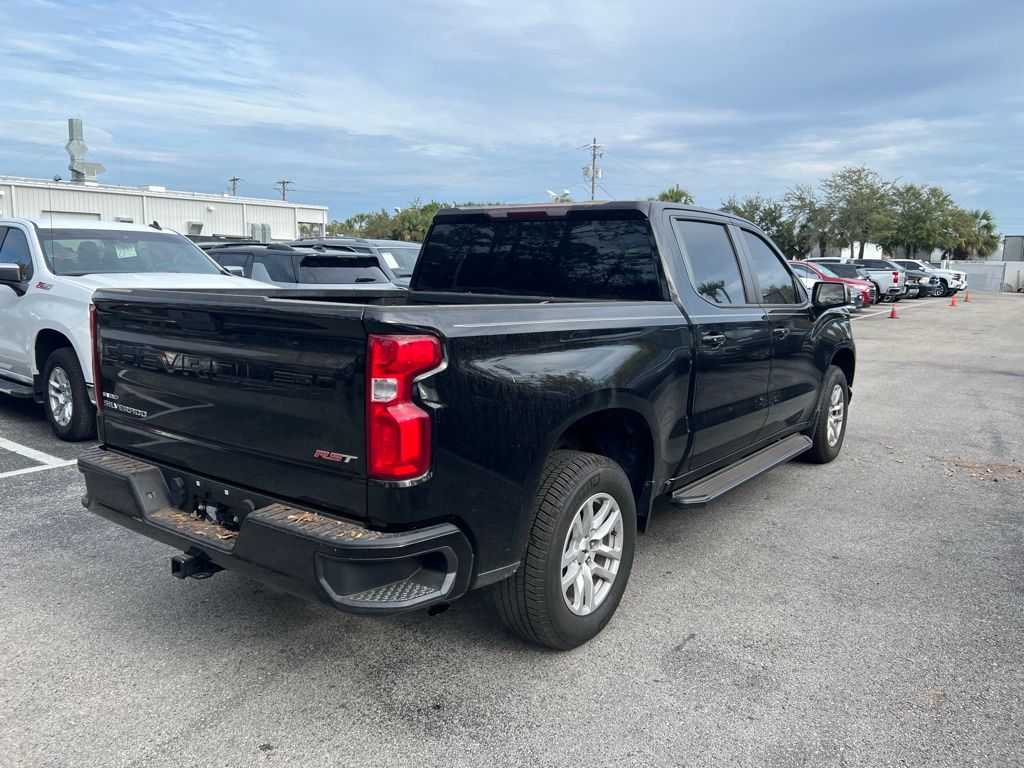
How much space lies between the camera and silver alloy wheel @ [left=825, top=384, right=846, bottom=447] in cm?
657

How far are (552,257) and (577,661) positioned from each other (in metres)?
2.15

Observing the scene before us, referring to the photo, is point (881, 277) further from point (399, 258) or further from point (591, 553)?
point (591, 553)

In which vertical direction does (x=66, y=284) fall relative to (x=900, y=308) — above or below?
above

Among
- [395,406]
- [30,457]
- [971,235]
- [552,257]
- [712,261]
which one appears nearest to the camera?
[395,406]

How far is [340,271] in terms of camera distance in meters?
10.5

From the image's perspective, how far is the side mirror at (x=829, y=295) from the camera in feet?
18.7

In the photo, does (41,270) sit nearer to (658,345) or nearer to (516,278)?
(516,278)

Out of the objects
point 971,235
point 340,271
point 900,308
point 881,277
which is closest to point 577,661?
point 340,271

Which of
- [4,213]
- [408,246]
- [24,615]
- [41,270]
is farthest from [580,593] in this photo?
[4,213]


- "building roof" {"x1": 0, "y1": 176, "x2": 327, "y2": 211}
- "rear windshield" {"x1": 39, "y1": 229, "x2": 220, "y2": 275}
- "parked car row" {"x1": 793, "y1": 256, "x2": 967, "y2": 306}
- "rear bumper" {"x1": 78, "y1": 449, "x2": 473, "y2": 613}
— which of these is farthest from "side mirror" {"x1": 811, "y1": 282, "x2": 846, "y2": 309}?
"building roof" {"x1": 0, "y1": 176, "x2": 327, "y2": 211}

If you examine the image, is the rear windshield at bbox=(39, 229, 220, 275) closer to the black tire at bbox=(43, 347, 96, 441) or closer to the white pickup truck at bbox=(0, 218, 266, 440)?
the white pickup truck at bbox=(0, 218, 266, 440)

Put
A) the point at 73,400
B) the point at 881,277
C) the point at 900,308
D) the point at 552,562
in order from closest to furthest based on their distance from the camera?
the point at 552,562, the point at 73,400, the point at 900,308, the point at 881,277

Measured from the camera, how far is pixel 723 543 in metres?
4.93

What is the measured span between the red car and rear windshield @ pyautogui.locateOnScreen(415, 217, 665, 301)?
19737 mm
